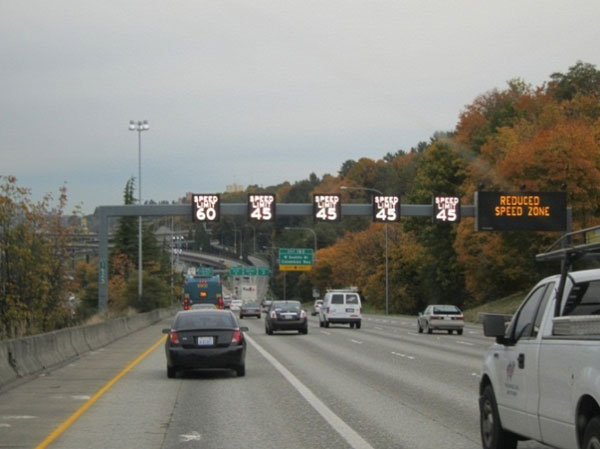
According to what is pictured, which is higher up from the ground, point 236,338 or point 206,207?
point 206,207

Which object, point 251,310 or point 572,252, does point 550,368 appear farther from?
point 251,310

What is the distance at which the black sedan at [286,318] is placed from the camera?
4603 cm

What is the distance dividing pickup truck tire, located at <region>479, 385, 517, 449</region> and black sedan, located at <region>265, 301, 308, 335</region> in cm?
3508

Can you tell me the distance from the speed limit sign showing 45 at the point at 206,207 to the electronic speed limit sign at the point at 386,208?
24.8ft

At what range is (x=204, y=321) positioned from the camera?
2248 cm

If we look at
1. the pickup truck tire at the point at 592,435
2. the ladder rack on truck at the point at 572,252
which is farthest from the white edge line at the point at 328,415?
the pickup truck tire at the point at 592,435

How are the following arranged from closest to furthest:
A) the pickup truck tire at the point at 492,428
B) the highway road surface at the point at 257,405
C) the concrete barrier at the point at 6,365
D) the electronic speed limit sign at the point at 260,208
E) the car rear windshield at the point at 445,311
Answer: the pickup truck tire at the point at 492,428 → the highway road surface at the point at 257,405 → the concrete barrier at the point at 6,365 → the car rear windshield at the point at 445,311 → the electronic speed limit sign at the point at 260,208

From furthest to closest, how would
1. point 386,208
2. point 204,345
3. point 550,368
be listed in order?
point 386,208 < point 204,345 < point 550,368

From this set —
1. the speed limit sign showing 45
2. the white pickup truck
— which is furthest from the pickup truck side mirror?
the speed limit sign showing 45

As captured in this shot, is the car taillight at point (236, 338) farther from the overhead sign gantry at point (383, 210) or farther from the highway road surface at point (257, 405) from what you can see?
the overhead sign gantry at point (383, 210)

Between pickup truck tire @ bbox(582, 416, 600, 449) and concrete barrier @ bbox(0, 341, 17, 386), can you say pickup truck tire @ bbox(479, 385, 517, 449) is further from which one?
concrete barrier @ bbox(0, 341, 17, 386)

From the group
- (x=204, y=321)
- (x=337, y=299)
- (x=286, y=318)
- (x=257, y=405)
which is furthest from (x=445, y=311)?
(x=257, y=405)

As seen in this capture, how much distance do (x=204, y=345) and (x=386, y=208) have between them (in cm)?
2852

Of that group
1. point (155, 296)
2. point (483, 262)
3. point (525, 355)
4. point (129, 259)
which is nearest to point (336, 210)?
point (483, 262)
